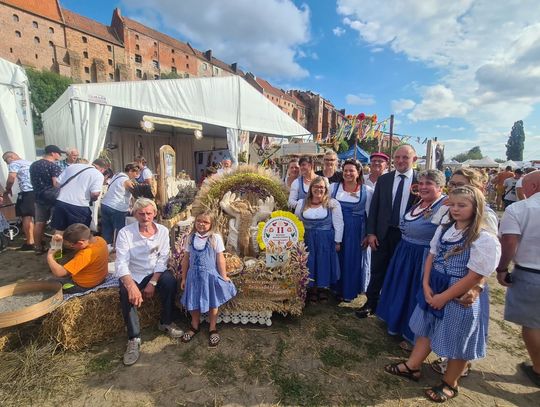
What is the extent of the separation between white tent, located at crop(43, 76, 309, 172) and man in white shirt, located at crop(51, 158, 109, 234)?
2885 mm

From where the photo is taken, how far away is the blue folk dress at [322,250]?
3271mm

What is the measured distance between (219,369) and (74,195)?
3.66m

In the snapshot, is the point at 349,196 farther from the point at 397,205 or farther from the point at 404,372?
the point at 404,372

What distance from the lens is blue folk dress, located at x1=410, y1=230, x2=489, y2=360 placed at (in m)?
1.95

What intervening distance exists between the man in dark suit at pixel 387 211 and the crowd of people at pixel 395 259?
0.01m

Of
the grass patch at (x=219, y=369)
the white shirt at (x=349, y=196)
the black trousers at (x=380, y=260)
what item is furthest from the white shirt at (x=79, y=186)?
the black trousers at (x=380, y=260)

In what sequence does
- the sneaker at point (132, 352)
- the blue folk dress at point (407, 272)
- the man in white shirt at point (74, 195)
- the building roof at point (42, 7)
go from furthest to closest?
the building roof at point (42, 7) < the man in white shirt at point (74, 195) < the blue folk dress at point (407, 272) < the sneaker at point (132, 352)

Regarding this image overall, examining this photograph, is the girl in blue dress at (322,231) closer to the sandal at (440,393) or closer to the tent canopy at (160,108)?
the sandal at (440,393)

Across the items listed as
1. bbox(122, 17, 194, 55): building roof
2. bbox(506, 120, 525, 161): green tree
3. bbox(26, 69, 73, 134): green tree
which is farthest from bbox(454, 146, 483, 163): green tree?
bbox(26, 69, 73, 134): green tree

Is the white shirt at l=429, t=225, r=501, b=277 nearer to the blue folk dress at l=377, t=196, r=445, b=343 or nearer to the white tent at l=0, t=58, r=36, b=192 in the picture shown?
the blue folk dress at l=377, t=196, r=445, b=343

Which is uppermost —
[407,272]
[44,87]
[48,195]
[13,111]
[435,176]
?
[44,87]

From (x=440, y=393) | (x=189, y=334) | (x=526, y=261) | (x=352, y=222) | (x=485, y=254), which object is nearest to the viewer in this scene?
(x=485, y=254)

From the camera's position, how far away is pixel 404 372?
2.33 metres

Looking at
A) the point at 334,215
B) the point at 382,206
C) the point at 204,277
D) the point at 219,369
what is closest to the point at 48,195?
the point at 204,277
